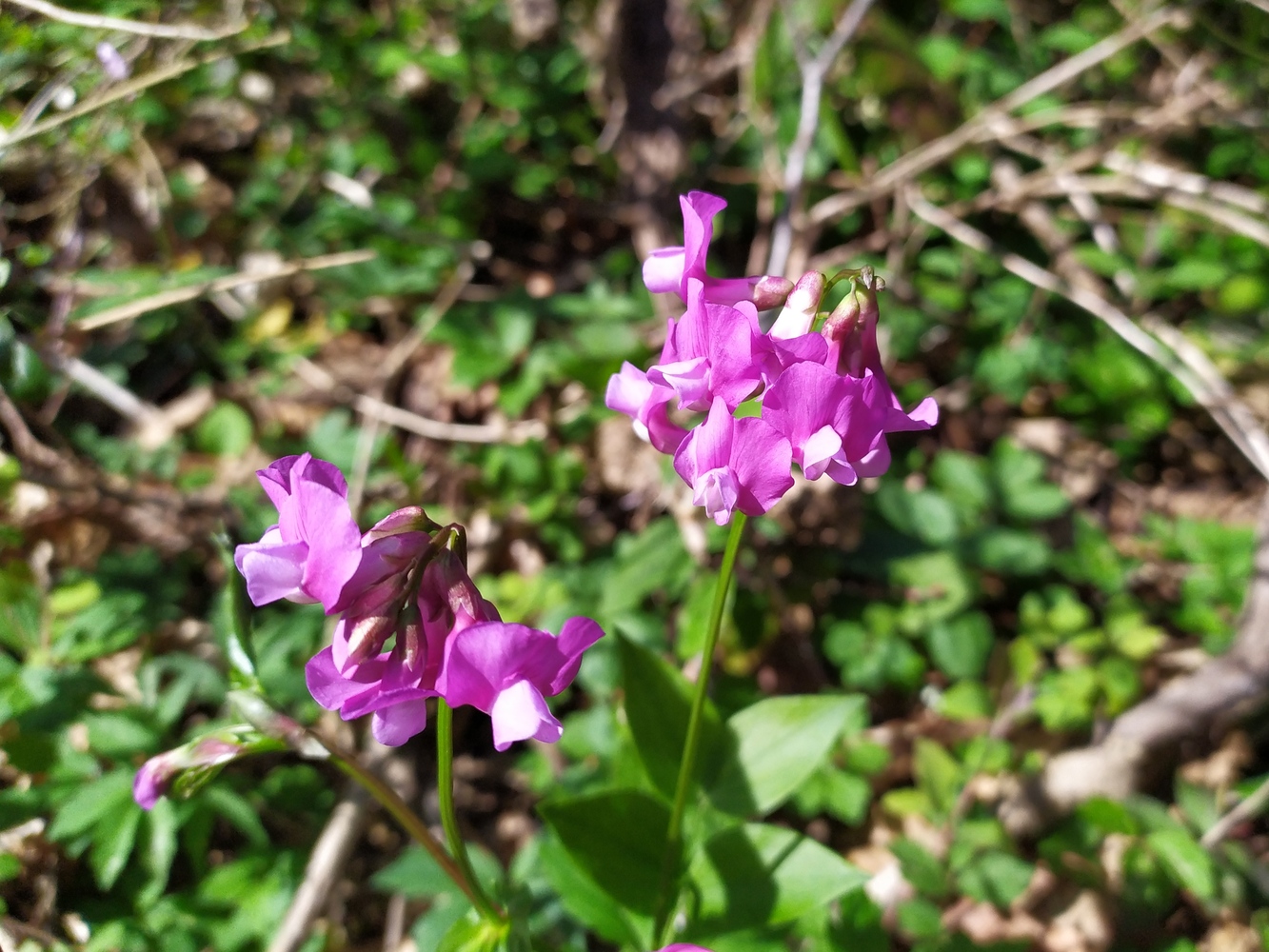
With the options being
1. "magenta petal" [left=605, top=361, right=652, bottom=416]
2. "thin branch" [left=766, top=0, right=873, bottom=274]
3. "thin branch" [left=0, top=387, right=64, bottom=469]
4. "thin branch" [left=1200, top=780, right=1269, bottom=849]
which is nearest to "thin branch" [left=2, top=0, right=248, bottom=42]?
"thin branch" [left=0, top=387, right=64, bottom=469]

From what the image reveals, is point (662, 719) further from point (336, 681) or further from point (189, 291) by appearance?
point (189, 291)

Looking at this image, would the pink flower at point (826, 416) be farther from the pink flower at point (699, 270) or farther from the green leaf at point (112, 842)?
the green leaf at point (112, 842)

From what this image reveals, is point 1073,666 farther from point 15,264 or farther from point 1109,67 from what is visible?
point 15,264

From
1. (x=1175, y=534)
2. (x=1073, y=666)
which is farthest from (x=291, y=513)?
(x=1175, y=534)

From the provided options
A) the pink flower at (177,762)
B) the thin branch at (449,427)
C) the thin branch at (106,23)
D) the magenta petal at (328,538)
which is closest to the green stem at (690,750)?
the magenta petal at (328,538)

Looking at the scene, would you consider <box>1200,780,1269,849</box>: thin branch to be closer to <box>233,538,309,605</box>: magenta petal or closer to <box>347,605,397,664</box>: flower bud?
<box>347,605,397,664</box>: flower bud

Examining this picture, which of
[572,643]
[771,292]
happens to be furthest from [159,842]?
[771,292]
